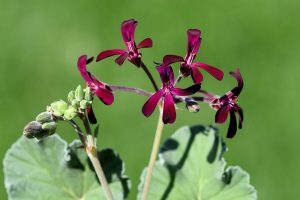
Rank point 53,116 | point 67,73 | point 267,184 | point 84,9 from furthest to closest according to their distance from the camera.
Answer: point 84,9, point 67,73, point 267,184, point 53,116

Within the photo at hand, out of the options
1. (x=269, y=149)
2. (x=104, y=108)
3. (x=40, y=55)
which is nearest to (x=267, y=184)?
(x=269, y=149)

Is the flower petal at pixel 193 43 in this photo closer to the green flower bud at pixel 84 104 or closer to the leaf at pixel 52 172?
the green flower bud at pixel 84 104

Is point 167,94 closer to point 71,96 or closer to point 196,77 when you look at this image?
point 196,77

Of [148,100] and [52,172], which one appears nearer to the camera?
[148,100]

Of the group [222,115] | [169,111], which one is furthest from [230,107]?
[169,111]

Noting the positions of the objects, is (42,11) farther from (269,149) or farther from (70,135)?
(269,149)

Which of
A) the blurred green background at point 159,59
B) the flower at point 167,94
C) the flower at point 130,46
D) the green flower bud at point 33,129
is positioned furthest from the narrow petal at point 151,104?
the blurred green background at point 159,59

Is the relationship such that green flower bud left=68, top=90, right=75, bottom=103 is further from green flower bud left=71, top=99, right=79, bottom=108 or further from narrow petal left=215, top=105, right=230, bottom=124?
narrow petal left=215, top=105, right=230, bottom=124

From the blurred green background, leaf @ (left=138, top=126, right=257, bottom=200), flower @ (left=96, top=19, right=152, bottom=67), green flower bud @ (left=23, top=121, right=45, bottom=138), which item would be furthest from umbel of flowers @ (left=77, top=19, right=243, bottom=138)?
the blurred green background
